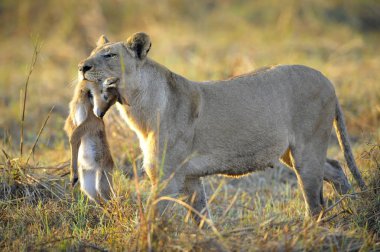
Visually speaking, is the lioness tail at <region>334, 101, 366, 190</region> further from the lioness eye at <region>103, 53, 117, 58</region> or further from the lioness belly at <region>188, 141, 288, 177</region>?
the lioness eye at <region>103, 53, 117, 58</region>

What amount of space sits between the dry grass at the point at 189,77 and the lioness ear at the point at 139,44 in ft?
2.89

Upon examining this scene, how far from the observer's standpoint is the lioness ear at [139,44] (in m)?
5.28

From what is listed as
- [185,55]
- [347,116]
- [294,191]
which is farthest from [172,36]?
[294,191]

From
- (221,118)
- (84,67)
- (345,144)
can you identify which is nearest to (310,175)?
(345,144)

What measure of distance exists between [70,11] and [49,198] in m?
11.3

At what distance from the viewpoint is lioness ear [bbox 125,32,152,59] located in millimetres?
5277

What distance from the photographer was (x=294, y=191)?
23.4 feet

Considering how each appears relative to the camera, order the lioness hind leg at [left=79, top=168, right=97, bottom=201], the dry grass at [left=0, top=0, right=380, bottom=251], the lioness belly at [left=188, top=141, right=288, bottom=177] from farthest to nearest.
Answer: the lioness hind leg at [left=79, top=168, right=97, bottom=201] → the lioness belly at [left=188, top=141, right=288, bottom=177] → the dry grass at [left=0, top=0, right=380, bottom=251]

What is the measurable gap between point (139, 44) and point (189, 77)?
620cm

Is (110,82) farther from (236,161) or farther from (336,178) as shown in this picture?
(336,178)

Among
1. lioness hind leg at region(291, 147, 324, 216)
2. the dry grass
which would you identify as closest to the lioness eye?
the dry grass

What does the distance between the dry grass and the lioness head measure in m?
0.74

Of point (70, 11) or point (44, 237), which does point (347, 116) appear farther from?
point (70, 11)

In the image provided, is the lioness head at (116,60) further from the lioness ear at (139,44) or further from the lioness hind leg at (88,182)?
the lioness hind leg at (88,182)
